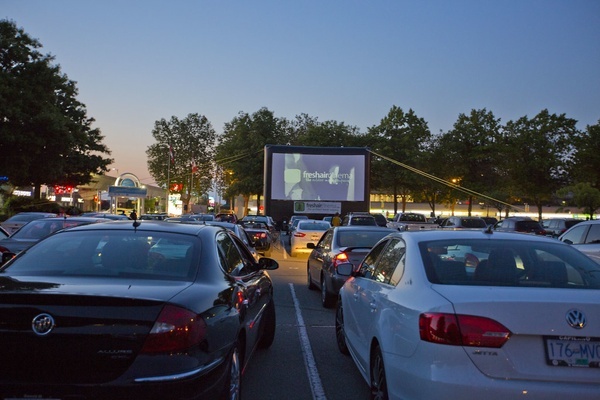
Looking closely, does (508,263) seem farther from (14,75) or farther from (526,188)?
(526,188)

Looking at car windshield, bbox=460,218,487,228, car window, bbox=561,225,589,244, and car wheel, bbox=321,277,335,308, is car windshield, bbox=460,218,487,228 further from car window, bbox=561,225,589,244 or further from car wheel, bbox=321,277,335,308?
car wheel, bbox=321,277,335,308

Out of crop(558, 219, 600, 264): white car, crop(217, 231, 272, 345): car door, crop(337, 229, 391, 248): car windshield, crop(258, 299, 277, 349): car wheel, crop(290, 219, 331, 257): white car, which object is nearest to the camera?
crop(217, 231, 272, 345): car door

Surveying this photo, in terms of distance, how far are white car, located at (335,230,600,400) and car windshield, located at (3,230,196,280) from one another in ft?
5.26

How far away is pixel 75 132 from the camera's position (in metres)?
41.9

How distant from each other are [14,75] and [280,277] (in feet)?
94.8

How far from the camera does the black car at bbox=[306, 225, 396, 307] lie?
9.93m

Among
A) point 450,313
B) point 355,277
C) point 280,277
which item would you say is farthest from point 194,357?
point 280,277

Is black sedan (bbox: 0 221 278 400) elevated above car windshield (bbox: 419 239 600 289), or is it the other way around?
car windshield (bbox: 419 239 600 289)

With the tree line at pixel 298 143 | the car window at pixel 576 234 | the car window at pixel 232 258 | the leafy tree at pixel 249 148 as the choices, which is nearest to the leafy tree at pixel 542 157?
the tree line at pixel 298 143

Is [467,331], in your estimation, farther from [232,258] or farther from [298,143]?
[298,143]

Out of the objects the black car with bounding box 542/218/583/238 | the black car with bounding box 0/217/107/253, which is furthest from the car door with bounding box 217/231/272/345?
the black car with bounding box 542/218/583/238

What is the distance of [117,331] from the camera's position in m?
3.39

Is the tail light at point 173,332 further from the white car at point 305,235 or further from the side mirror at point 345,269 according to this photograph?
the white car at point 305,235

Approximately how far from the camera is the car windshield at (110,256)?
14.3 ft
